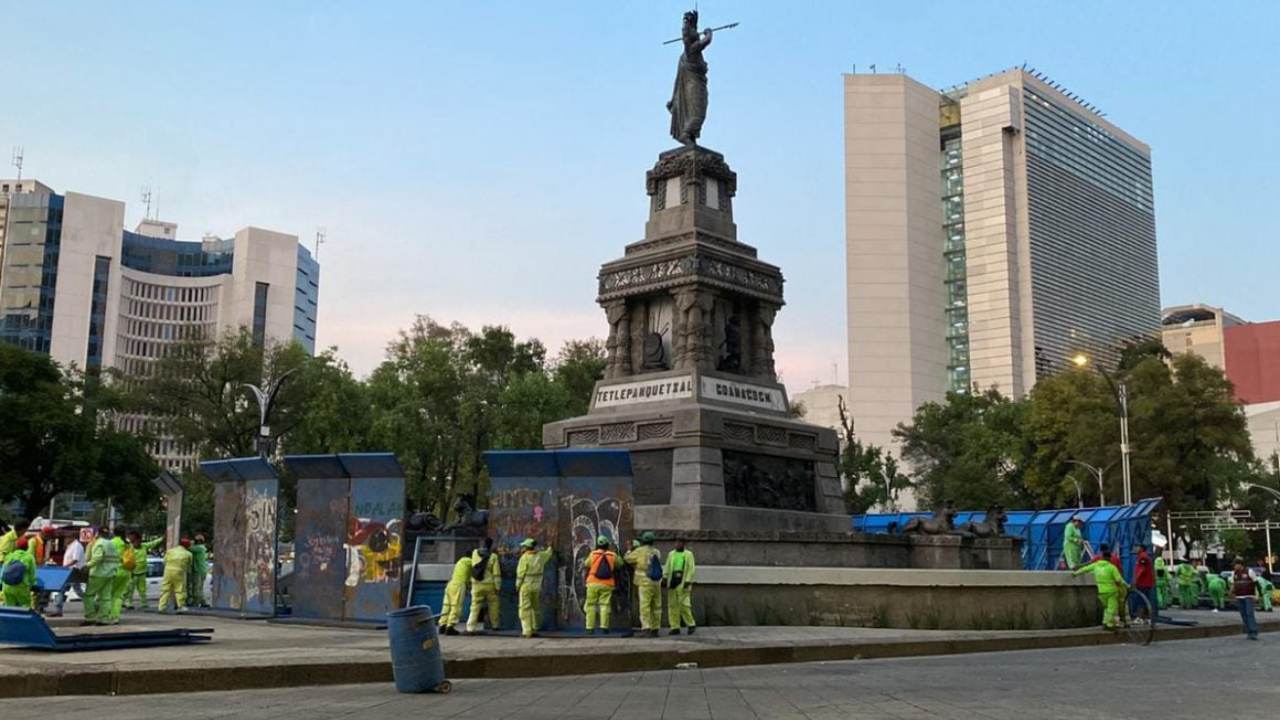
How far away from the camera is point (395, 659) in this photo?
10984mm

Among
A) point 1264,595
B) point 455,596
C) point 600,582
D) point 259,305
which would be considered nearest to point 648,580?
point 600,582

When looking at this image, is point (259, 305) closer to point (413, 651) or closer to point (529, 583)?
point (529, 583)

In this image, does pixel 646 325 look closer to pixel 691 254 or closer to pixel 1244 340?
pixel 691 254

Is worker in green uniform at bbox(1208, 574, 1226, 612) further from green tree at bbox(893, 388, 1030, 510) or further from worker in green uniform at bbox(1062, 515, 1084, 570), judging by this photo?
green tree at bbox(893, 388, 1030, 510)

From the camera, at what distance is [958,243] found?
4540 inches

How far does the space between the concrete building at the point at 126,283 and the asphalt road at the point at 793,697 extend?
109 m

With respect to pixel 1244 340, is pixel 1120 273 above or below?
above

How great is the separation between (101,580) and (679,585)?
892 cm

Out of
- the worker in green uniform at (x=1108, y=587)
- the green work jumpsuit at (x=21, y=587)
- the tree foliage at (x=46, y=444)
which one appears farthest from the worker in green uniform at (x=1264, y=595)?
the tree foliage at (x=46, y=444)

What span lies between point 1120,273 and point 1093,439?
86.2 m

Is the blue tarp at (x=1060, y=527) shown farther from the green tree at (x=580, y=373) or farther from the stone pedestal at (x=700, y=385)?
the green tree at (x=580, y=373)

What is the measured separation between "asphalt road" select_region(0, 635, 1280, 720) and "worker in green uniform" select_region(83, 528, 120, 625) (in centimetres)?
730

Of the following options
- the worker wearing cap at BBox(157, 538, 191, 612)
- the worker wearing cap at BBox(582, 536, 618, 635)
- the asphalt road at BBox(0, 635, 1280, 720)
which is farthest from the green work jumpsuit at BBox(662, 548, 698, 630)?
the worker wearing cap at BBox(157, 538, 191, 612)

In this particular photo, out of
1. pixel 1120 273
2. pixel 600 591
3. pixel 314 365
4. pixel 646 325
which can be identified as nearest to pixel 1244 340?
pixel 1120 273
